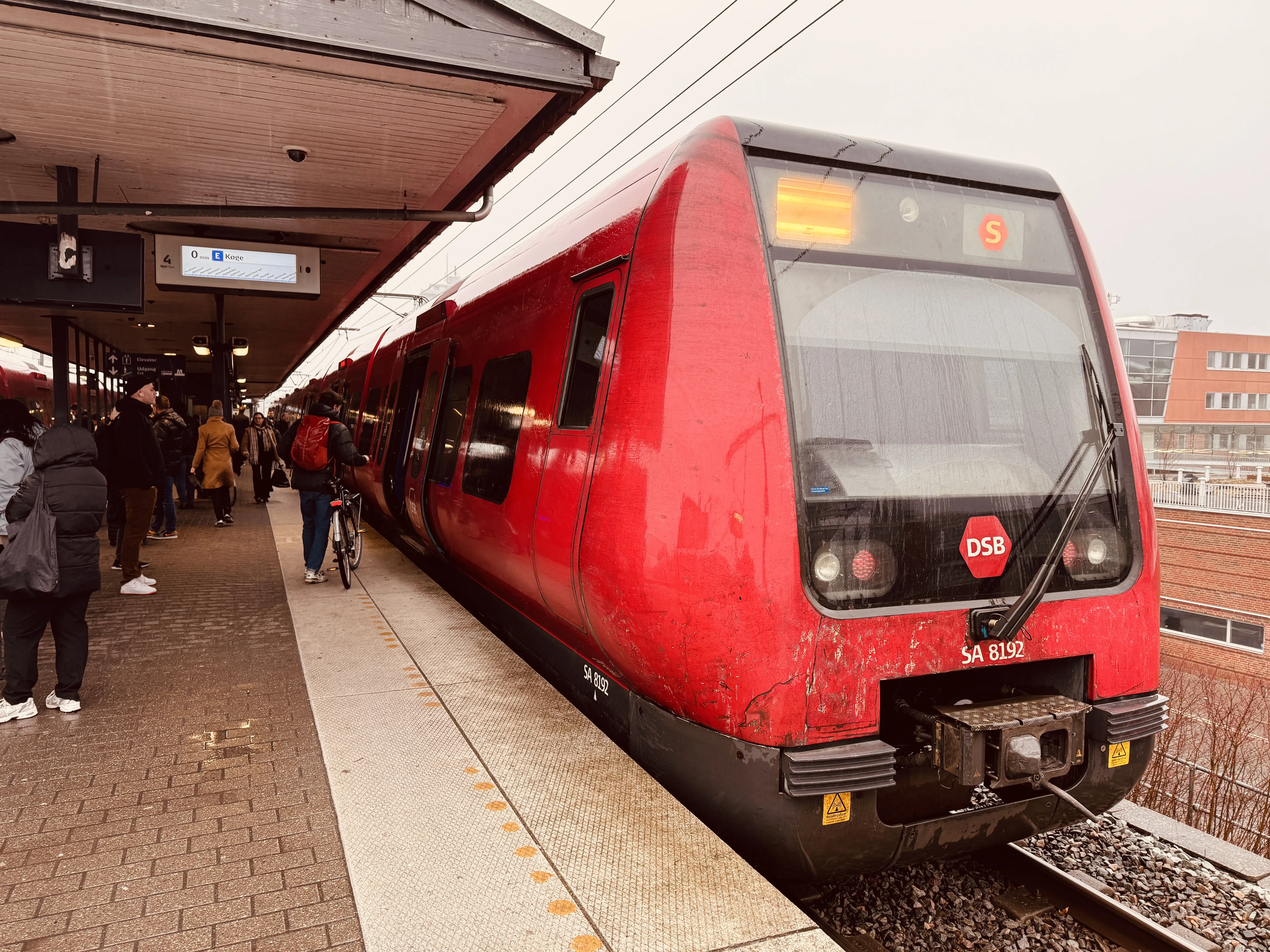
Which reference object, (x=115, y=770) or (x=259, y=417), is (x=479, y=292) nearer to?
(x=115, y=770)

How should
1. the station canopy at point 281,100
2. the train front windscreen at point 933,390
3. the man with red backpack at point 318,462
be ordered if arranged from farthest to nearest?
the man with red backpack at point 318,462, the station canopy at point 281,100, the train front windscreen at point 933,390

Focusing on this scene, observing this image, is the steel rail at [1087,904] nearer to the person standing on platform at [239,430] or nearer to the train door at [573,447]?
the train door at [573,447]

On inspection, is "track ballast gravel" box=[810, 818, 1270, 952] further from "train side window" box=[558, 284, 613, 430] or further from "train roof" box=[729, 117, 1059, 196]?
"train roof" box=[729, 117, 1059, 196]

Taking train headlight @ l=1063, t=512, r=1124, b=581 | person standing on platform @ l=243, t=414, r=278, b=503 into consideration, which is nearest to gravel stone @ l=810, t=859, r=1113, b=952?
train headlight @ l=1063, t=512, r=1124, b=581

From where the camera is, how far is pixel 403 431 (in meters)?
8.34

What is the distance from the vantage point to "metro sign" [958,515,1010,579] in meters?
3.09

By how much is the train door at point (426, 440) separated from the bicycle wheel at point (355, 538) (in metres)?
0.71

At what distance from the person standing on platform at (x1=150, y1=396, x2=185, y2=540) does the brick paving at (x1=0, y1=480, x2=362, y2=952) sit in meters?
5.10

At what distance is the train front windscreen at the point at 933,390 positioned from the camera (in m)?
2.98

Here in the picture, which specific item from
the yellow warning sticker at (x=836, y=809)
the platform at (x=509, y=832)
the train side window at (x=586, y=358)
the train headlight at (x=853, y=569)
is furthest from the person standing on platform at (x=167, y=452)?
the yellow warning sticker at (x=836, y=809)

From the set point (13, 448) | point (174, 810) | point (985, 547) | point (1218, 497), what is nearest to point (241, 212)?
point (13, 448)

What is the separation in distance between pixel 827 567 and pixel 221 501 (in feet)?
37.7

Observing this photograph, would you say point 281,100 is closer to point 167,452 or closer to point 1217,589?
point 167,452

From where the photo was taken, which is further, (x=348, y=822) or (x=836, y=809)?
(x=348, y=822)
